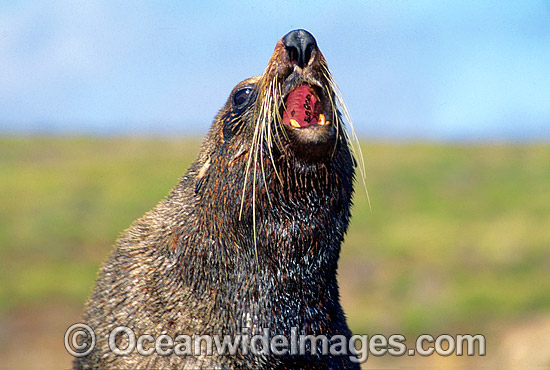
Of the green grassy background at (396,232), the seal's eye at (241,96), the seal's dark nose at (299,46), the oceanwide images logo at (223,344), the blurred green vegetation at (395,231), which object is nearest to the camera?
the seal's dark nose at (299,46)

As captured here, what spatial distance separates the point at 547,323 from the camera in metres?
16.2

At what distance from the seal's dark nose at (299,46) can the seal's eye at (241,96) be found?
540 millimetres

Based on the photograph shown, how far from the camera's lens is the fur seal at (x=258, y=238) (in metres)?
4.31

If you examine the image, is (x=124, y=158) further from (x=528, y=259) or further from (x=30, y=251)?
(x=528, y=259)

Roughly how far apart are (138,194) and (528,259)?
13.8 m

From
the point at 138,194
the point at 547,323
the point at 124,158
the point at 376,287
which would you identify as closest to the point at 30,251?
the point at 138,194

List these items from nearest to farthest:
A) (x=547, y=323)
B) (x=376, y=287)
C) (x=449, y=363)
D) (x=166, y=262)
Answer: (x=166, y=262)
(x=449, y=363)
(x=547, y=323)
(x=376, y=287)

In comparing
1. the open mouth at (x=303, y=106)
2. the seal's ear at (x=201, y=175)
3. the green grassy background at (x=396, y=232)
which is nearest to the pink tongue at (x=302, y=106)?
the open mouth at (x=303, y=106)

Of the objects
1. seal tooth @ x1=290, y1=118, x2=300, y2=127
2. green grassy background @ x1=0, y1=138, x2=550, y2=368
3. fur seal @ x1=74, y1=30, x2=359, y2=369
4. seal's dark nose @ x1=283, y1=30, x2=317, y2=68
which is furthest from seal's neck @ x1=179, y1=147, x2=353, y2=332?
green grassy background @ x1=0, y1=138, x2=550, y2=368

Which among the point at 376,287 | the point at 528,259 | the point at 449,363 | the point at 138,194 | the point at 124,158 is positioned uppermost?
the point at 124,158

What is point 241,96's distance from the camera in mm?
4797

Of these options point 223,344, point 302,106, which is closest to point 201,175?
point 302,106

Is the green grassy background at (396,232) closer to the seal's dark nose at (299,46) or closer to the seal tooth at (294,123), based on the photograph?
the seal tooth at (294,123)

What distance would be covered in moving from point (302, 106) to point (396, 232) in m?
19.7
